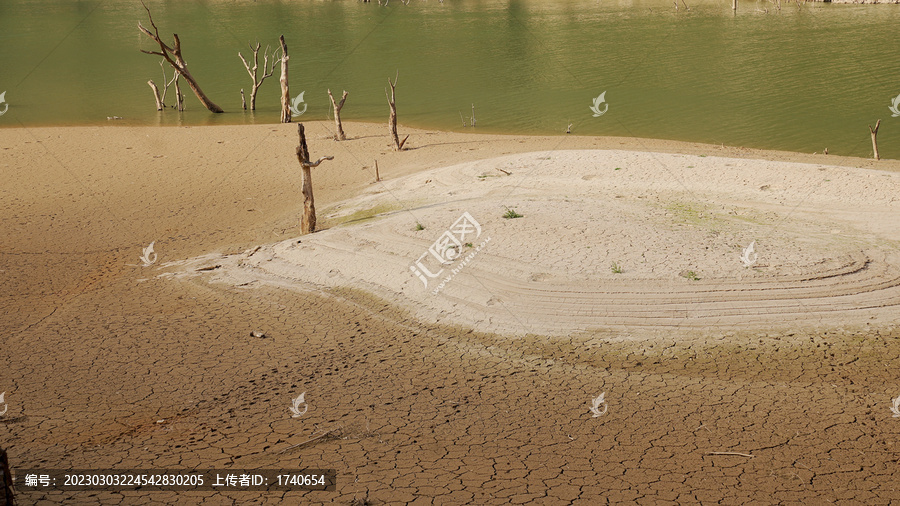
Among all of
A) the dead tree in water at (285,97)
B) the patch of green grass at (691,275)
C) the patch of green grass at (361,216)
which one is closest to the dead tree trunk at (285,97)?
the dead tree in water at (285,97)

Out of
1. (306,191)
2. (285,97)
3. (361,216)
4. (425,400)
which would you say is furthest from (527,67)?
(425,400)

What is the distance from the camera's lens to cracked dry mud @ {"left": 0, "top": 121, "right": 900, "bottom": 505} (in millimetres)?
6672

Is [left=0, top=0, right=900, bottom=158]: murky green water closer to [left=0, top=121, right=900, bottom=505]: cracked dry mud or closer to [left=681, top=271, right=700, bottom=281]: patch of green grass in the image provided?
[left=681, top=271, right=700, bottom=281]: patch of green grass

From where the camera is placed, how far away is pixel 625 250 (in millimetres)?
11188

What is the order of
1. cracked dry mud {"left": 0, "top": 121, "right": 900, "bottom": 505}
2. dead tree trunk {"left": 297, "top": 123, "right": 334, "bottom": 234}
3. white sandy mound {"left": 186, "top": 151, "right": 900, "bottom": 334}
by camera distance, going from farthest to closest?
dead tree trunk {"left": 297, "top": 123, "right": 334, "bottom": 234} → white sandy mound {"left": 186, "top": 151, "right": 900, "bottom": 334} → cracked dry mud {"left": 0, "top": 121, "right": 900, "bottom": 505}

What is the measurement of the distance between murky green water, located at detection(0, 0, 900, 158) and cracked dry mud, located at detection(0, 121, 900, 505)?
16044 millimetres

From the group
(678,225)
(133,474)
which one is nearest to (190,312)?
(133,474)

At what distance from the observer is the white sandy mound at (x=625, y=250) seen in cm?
990

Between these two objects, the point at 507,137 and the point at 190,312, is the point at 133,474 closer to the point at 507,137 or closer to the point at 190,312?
the point at 190,312

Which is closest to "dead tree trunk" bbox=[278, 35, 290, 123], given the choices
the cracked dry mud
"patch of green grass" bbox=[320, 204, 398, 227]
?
"patch of green grass" bbox=[320, 204, 398, 227]

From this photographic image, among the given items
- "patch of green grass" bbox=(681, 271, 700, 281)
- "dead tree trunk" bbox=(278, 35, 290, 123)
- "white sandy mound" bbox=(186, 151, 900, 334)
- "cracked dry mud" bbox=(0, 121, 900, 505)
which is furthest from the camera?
"dead tree trunk" bbox=(278, 35, 290, 123)

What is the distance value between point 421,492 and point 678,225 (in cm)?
741

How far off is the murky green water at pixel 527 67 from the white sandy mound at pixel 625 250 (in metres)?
9.95

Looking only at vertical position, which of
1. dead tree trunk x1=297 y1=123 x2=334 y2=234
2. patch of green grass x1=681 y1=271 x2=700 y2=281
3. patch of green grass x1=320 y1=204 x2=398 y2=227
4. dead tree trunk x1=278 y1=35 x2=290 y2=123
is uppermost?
dead tree trunk x1=278 y1=35 x2=290 y2=123
